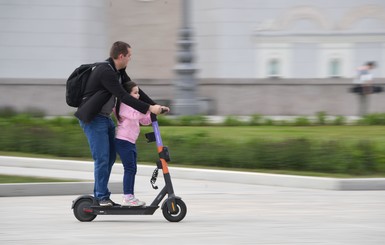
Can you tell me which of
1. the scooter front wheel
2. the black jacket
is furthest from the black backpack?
the scooter front wheel

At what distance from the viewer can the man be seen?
28.7ft

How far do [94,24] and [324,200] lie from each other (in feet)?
62.6

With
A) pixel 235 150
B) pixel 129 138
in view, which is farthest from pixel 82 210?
pixel 235 150

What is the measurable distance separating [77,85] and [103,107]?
308 millimetres

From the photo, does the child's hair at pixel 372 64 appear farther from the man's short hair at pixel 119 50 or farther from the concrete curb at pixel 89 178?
the man's short hair at pixel 119 50

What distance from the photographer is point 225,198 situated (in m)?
11.4

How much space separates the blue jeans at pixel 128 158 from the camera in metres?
8.95

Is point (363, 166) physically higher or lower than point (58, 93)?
higher

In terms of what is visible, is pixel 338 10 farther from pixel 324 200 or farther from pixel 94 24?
pixel 324 200

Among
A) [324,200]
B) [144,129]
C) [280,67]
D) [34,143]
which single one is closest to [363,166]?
[324,200]

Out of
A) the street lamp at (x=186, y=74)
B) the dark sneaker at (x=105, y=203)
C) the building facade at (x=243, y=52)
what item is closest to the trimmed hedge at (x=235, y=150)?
the dark sneaker at (x=105, y=203)

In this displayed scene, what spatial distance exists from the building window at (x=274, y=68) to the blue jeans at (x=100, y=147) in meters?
19.6

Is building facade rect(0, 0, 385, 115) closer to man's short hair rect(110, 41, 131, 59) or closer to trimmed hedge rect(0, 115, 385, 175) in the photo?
trimmed hedge rect(0, 115, 385, 175)

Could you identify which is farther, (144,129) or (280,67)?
(280,67)
